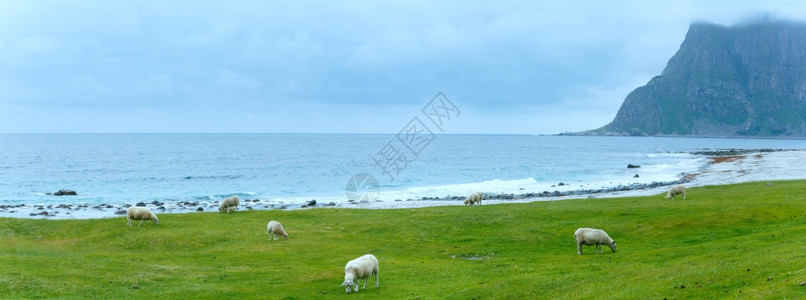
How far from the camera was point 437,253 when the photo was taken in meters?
34.6

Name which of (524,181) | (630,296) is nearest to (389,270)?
(630,296)

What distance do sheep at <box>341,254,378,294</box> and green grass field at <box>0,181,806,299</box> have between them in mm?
568

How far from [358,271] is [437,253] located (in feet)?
38.7

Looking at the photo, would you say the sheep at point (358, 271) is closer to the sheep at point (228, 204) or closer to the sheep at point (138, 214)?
the sheep at point (138, 214)

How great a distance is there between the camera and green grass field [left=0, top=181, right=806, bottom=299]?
21391 mm

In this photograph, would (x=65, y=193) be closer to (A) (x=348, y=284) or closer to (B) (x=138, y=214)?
(B) (x=138, y=214)

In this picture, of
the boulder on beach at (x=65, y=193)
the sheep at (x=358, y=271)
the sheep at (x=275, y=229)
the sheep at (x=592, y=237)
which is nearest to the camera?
the sheep at (x=358, y=271)

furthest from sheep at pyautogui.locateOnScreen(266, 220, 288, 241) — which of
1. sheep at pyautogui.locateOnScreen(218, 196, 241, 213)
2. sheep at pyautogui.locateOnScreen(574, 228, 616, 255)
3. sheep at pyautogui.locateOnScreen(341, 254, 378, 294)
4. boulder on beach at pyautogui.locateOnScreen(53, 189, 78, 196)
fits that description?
boulder on beach at pyautogui.locateOnScreen(53, 189, 78, 196)

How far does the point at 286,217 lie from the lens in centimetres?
4919

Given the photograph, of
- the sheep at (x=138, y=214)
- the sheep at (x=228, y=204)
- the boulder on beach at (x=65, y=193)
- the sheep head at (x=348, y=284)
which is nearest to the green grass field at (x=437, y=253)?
the sheep head at (x=348, y=284)

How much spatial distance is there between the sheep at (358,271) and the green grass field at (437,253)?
57cm

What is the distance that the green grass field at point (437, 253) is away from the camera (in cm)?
2139

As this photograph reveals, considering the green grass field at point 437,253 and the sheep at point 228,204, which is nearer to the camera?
the green grass field at point 437,253

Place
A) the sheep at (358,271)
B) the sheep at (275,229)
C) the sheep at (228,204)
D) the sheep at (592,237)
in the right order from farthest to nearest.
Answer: the sheep at (228,204) < the sheep at (275,229) < the sheep at (592,237) < the sheep at (358,271)
